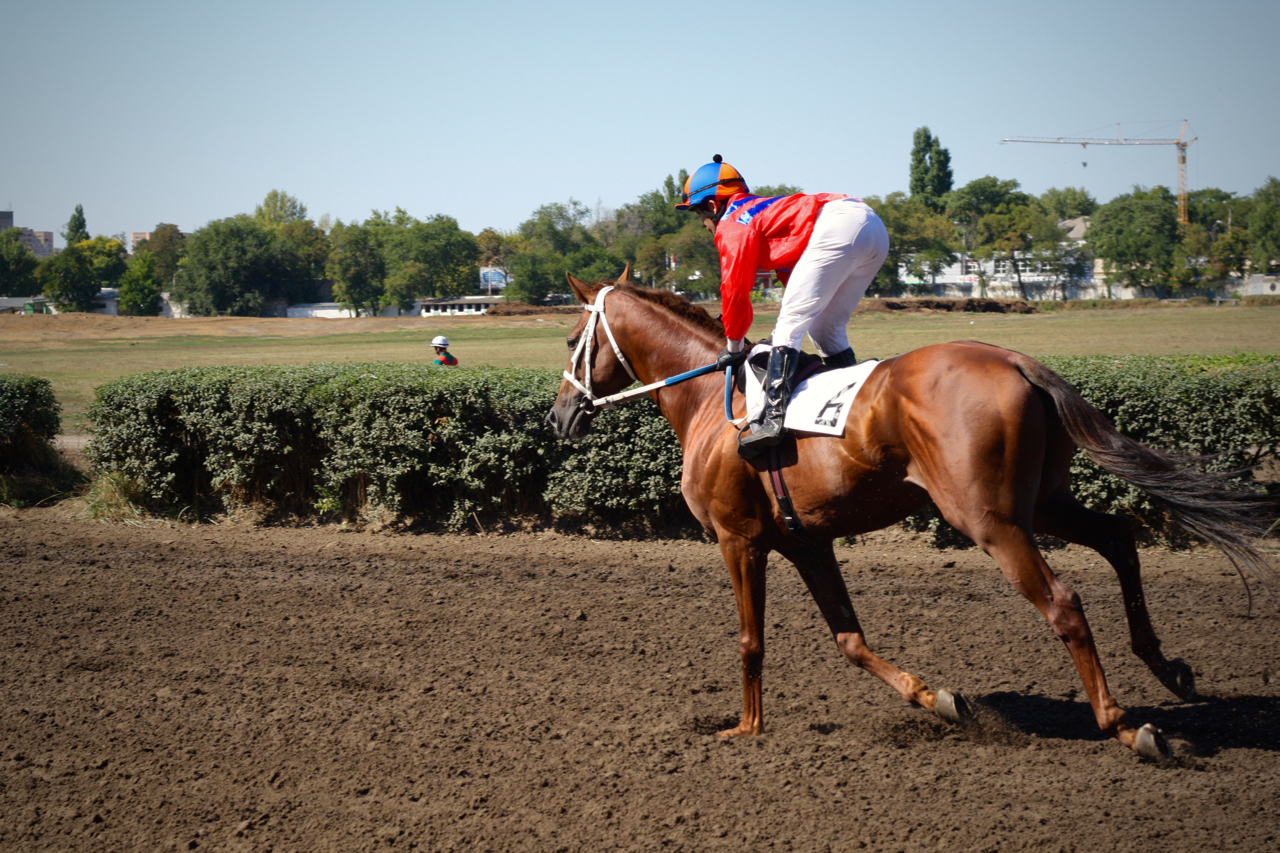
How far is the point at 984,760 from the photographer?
3514 mm

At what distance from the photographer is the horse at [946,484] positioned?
319 centimetres

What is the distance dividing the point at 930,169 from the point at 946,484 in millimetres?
120961

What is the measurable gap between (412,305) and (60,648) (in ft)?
293

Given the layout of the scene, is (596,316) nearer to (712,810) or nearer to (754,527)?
(754,527)

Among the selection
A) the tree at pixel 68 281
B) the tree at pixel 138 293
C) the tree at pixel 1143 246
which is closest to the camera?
the tree at pixel 1143 246

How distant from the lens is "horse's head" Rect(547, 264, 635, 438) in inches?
183

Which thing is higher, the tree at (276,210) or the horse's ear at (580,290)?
the tree at (276,210)

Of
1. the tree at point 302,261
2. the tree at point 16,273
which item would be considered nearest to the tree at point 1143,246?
the tree at point 302,261

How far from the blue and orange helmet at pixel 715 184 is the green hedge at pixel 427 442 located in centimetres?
324

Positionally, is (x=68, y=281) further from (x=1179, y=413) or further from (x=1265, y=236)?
(x=1265, y=236)

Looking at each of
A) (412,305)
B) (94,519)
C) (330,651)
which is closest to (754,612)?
(330,651)

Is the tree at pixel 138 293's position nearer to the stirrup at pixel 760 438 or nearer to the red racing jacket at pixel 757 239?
the red racing jacket at pixel 757 239

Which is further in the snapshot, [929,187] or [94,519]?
[929,187]

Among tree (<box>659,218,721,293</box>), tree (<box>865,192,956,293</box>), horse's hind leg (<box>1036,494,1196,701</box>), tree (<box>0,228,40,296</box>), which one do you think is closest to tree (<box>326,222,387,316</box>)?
tree (<box>0,228,40,296</box>)
